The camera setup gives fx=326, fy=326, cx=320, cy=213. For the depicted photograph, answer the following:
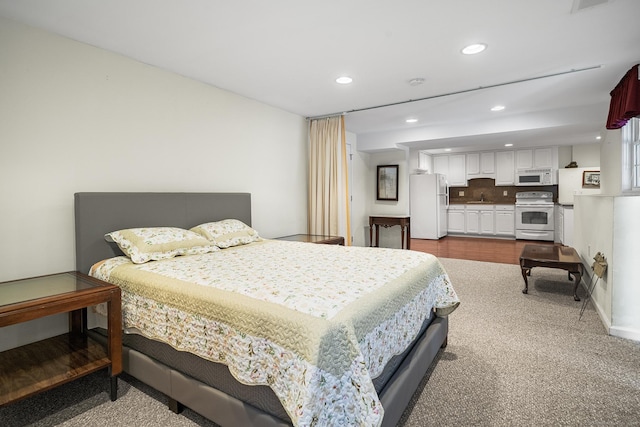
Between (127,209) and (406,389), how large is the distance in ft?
7.92

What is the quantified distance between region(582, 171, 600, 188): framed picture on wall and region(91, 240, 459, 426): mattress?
256 inches

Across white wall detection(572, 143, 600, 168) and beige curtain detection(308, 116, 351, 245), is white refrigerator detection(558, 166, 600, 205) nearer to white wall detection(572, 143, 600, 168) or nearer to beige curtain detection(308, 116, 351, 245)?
white wall detection(572, 143, 600, 168)

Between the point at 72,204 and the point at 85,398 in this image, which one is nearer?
the point at 85,398

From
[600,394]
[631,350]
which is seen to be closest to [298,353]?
[600,394]

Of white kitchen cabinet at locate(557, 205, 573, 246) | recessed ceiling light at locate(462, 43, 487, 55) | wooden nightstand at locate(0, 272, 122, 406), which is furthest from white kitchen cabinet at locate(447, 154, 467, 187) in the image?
wooden nightstand at locate(0, 272, 122, 406)

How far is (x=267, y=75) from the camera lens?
3184 mm

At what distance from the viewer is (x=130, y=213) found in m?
2.65

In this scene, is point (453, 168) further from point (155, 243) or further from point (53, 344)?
point (53, 344)

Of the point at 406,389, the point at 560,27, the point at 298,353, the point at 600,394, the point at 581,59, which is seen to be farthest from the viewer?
the point at 581,59

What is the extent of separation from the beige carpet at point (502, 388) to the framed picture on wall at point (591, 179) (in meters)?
5.20

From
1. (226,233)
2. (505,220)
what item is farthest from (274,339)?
(505,220)

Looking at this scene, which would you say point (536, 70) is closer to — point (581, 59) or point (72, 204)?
point (581, 59)

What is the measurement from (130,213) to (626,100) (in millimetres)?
4454

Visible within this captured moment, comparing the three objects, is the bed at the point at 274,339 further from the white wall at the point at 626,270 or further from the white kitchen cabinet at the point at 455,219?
the white kitchen cabinet at the point at 455,219
